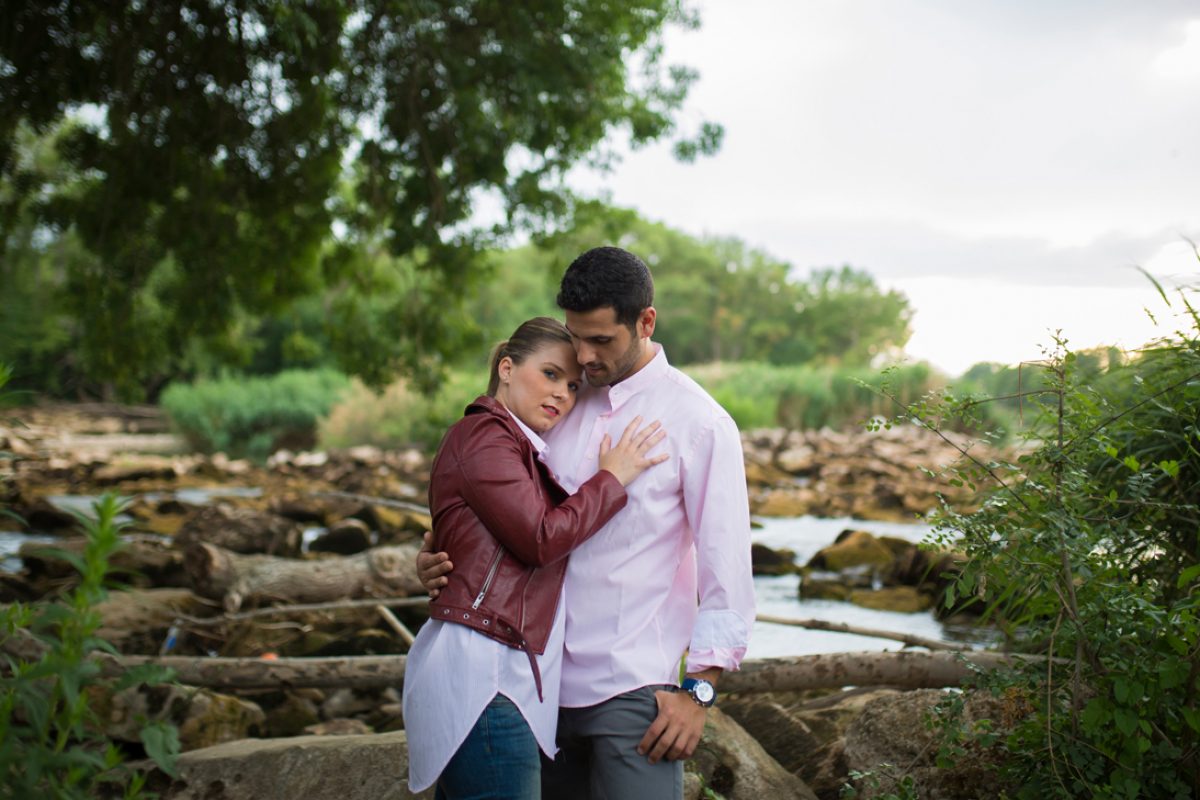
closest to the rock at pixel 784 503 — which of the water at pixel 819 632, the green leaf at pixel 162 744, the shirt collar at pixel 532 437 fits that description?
the water at pixel 819 632

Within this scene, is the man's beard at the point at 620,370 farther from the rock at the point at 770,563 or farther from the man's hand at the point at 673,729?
the rock at the point at 770,563

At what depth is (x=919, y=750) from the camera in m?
4.24

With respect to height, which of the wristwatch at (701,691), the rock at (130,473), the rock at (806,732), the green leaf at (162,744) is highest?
the green leaf at (162,744)

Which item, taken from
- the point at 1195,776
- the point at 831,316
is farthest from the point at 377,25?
the point at 831,316

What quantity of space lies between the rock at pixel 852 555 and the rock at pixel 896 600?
129 centimetres

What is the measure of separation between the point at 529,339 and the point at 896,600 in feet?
23.9

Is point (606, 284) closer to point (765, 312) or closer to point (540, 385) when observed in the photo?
point (540, 385)

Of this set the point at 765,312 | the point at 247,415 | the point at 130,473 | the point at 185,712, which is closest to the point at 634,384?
the point at 185,712

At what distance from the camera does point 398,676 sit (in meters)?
5.46

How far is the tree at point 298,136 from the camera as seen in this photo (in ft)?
30.2

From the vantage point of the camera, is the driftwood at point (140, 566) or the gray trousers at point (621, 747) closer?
the gray trousers at point (621, 747)

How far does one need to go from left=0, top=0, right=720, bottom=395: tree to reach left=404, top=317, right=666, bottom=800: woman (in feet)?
20.5

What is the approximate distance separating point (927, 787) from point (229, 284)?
9091 millimetres

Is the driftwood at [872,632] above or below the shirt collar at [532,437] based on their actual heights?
below
